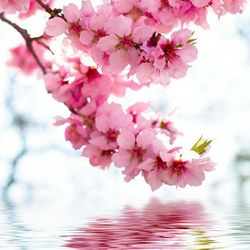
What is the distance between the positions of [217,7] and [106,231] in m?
0.73

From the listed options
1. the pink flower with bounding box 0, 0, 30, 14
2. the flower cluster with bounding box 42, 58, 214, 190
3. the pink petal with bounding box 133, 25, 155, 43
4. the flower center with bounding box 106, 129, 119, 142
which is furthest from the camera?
the flower center with bounding box 106, 129, 119, 142

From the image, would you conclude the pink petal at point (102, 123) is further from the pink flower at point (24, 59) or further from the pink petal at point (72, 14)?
the pink flower at point (24, 59)

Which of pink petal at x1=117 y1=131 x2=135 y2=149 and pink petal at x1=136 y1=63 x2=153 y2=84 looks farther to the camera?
pink petal at x1=117 y1=131 x2=135 y2=149

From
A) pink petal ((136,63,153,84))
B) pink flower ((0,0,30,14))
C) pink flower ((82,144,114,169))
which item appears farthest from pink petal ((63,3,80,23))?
pink flower ((82,144,114,169))

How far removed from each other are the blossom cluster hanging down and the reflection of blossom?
0.16 meters

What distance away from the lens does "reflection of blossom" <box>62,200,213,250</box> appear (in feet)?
6.57

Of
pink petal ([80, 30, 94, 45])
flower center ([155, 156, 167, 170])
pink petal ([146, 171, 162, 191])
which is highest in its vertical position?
pink petal ([80, 30, 94, 45])

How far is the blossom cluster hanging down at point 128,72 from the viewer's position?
2002 millimetres

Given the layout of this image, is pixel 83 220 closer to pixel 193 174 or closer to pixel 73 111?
pixel 73 111

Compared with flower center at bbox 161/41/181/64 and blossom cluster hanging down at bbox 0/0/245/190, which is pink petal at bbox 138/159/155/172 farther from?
flower center at bbox 161/41/181/64

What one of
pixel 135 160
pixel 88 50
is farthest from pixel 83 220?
pixel 88 50

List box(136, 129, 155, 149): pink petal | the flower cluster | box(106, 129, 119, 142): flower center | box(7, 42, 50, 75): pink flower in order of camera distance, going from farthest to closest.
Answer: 1. box(7, 42, 50, 75): pink flower
2. box(106, 129, 119, 142): flower center
3. box(136, 129, 155, 149): pink petal
4. the flower cluster

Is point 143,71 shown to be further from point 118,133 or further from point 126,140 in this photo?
point 118,133

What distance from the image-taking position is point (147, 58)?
1972mm
